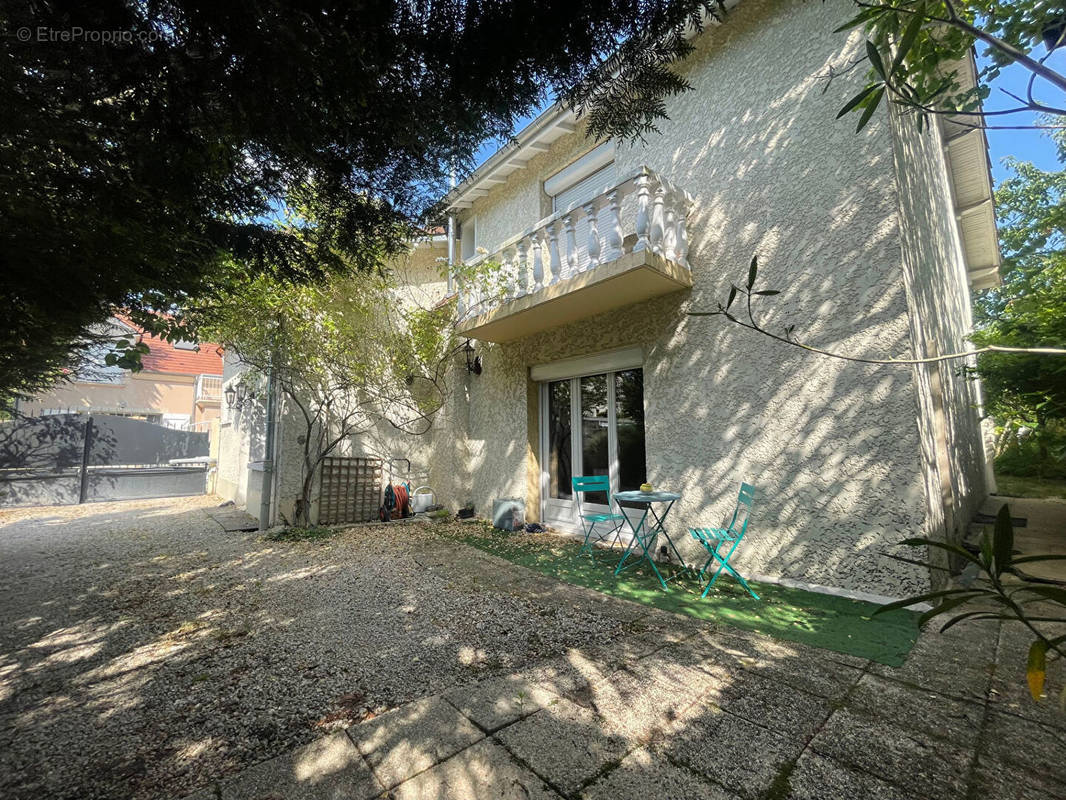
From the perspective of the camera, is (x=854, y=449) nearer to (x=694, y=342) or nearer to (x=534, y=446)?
(x=694, y=342)

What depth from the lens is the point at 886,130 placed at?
423cm

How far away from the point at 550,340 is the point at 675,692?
5298 millimetres

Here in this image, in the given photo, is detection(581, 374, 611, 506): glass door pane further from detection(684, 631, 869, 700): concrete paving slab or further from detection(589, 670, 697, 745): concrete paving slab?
detection(589, 670, 697, 745): concrete paving slab

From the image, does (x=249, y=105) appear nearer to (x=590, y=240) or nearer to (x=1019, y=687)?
(x=590, y=240)

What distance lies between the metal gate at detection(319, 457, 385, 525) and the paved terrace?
11.3ft

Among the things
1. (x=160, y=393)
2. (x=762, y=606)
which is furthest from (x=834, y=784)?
(x=160, y=393)

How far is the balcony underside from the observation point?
5.06 meters

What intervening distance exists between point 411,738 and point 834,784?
6.14ft

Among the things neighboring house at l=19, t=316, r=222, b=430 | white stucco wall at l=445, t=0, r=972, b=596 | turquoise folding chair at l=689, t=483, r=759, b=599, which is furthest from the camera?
neighboring house at l=19, t=316, r=222, b=430

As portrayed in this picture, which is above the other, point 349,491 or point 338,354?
point 338,354

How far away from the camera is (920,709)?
2.41 m

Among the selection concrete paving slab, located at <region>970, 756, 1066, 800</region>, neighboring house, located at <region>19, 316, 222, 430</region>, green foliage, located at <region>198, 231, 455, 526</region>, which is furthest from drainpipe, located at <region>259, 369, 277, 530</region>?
neighboring house, located at <region>19, 316, 222, 430</region>

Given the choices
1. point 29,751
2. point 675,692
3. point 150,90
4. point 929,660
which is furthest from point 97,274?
point 929,660

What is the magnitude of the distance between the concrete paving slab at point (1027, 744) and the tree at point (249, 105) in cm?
351
